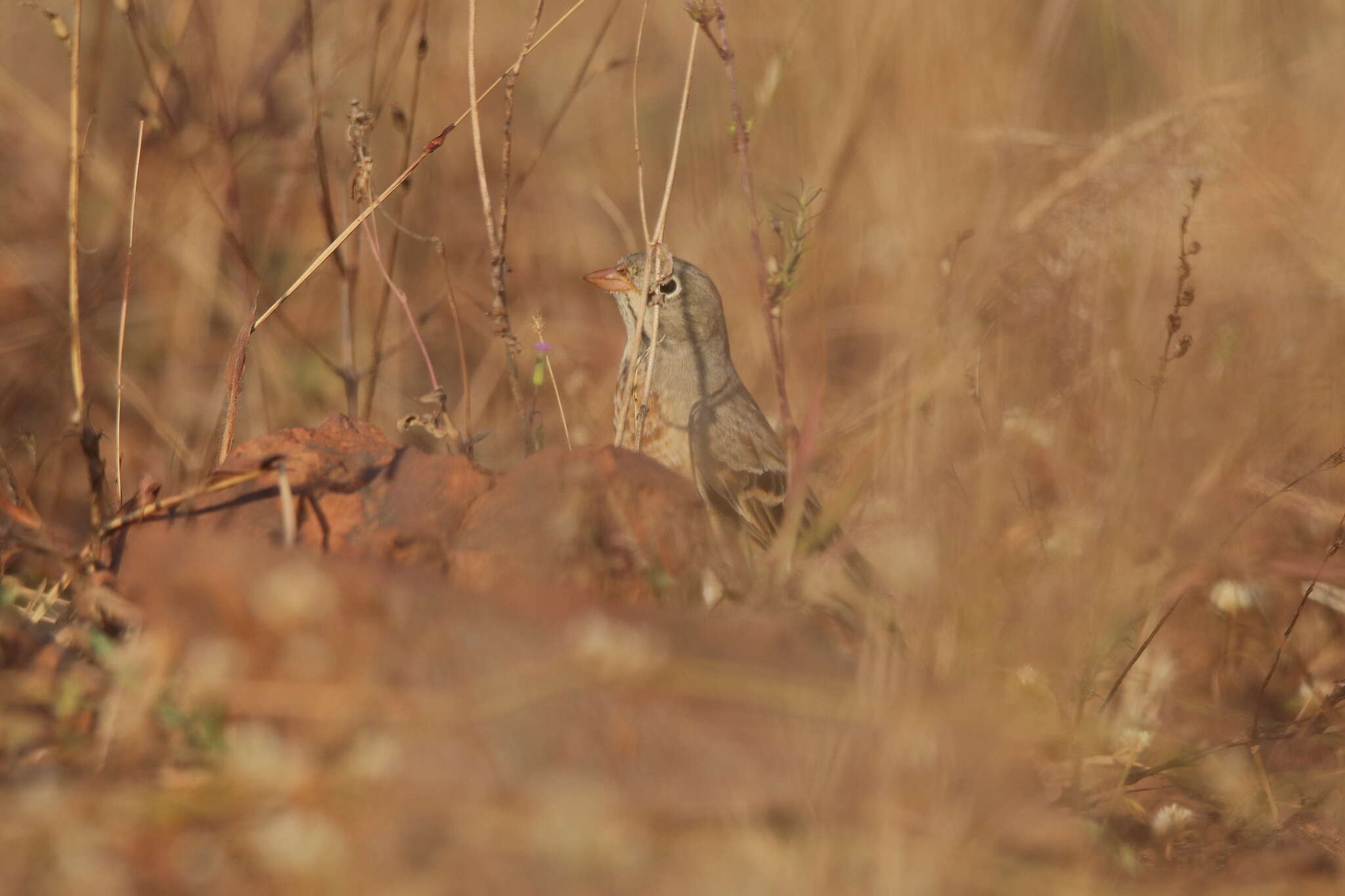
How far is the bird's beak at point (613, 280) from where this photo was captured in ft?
14.6

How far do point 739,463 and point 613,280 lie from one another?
0.75 meters

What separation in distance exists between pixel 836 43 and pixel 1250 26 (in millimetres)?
1981

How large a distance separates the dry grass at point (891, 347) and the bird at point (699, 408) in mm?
277

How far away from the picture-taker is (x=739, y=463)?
4332 millimetres

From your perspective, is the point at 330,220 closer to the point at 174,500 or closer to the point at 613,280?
the point at 613,280

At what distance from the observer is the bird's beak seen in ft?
14.6

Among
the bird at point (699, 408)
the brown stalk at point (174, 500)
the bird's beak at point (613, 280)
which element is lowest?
the brown stalk at point (174, 500)

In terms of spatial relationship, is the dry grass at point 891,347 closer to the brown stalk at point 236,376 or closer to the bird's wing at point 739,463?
the brown stalk at point 236,376

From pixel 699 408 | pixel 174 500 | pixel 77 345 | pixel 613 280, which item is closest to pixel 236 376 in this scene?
pixel 77 345

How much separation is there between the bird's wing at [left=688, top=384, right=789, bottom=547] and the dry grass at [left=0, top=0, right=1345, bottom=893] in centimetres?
27

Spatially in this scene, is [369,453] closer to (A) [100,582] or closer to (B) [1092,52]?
(A) [100,582]

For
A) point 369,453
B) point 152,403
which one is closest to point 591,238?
point 152,403

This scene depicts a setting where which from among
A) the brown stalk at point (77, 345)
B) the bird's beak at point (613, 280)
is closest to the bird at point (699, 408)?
the bird's beak at point (613, 280)

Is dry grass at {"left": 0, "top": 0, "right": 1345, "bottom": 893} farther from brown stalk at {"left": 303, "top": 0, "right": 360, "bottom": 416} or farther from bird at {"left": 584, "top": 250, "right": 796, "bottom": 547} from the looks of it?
bird at {"left": 584, "top": 250, "right": 796, "bottom": 547}
